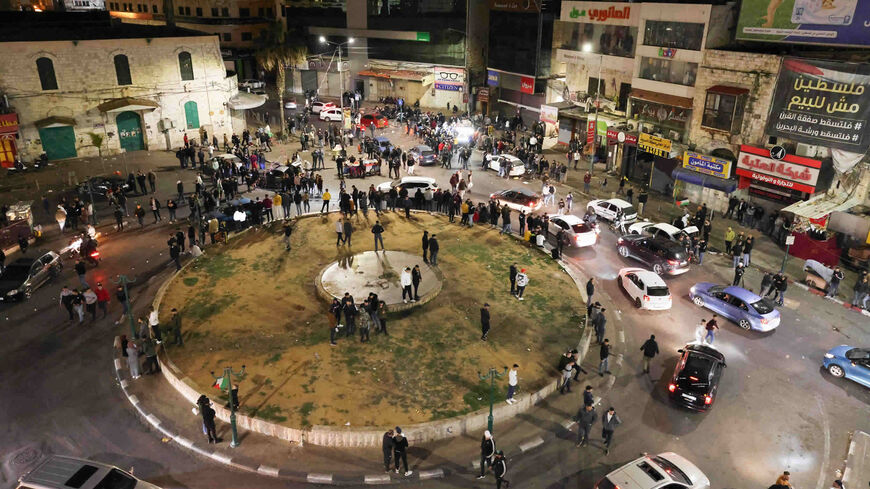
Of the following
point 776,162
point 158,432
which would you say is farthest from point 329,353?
point 776,162

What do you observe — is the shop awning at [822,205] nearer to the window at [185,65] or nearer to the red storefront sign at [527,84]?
the red storefront sign at [527,84]

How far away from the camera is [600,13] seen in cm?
4053

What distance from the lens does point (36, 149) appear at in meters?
40.1

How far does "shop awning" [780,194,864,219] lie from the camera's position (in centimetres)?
2836

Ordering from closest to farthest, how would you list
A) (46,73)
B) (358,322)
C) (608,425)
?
(608,425)
(358,322)
(46,73)

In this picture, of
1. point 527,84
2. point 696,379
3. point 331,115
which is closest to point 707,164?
point 696,379

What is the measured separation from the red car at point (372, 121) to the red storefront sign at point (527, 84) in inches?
465

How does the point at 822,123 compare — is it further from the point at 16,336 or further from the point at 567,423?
the point at 16,336

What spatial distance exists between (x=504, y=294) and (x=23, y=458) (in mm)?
16236

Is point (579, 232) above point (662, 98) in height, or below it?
below

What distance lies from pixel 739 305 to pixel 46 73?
41484 mm

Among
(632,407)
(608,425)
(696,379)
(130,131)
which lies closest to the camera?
(608,425)

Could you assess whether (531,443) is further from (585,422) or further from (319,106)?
(319,106)

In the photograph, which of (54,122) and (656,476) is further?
(54,122)
